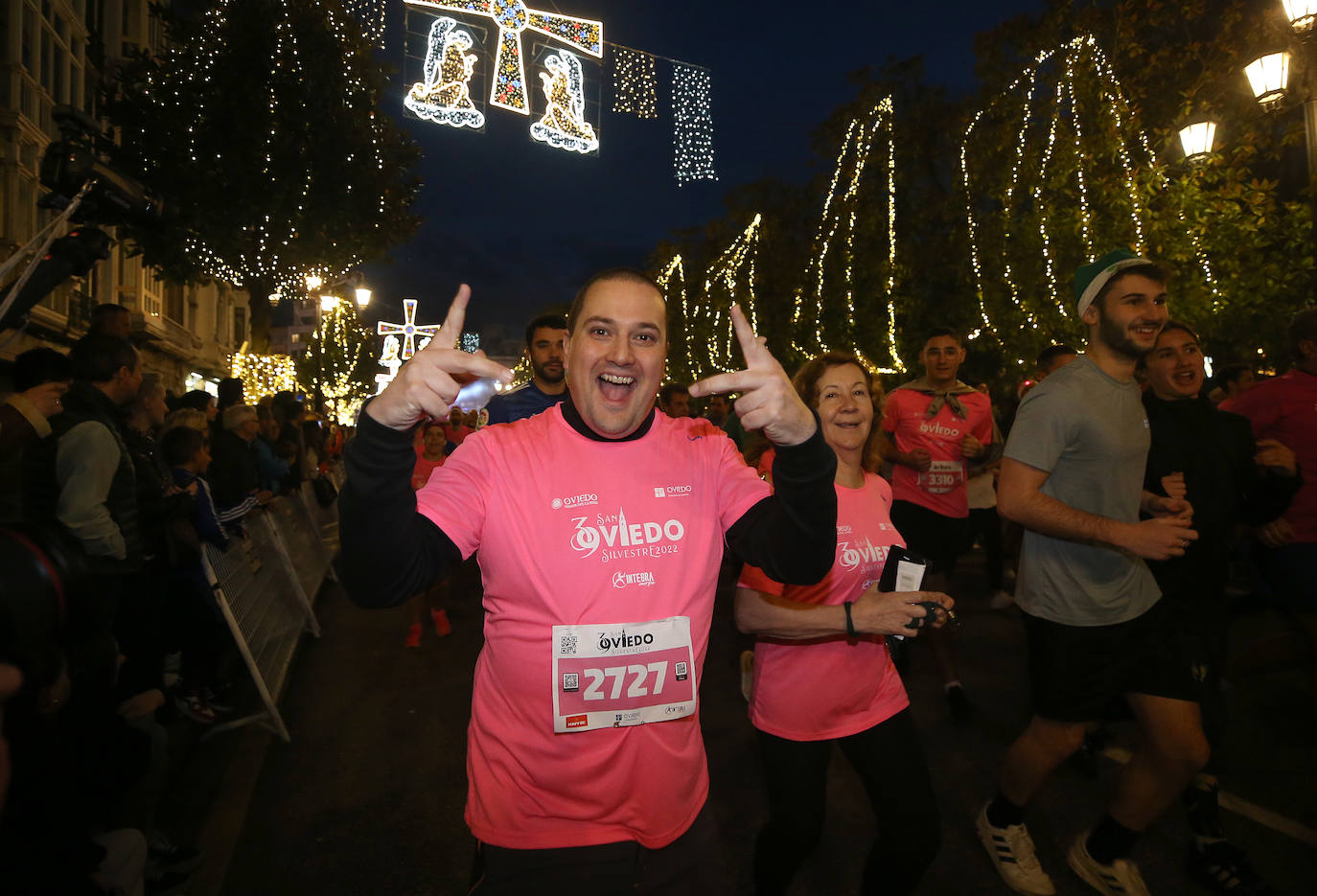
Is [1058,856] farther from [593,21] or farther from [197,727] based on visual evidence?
[593,21]

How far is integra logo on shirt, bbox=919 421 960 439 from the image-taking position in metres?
5.74

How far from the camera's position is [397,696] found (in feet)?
19.7

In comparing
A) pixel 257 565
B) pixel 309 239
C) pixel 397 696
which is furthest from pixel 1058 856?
pixel 309 239

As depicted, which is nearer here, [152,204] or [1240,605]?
[152,204]

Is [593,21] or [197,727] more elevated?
[593,21]

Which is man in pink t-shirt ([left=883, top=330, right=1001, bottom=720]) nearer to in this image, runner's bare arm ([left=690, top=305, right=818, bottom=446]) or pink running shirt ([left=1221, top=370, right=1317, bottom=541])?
pink running shirt ([left=1221, top=370, right=1317, bottom=541])

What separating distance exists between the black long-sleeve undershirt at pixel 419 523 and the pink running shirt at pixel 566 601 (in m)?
0.11

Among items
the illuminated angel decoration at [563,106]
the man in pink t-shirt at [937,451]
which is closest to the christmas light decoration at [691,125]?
the illuminated angel decoration at [563,106]

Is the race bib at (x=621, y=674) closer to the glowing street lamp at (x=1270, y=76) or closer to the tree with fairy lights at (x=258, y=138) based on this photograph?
the glowing street lamp at (x=1270, y=76)

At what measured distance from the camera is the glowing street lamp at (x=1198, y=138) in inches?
408

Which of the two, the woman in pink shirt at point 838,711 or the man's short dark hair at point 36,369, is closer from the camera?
the woman in pink shirt at point 838,711

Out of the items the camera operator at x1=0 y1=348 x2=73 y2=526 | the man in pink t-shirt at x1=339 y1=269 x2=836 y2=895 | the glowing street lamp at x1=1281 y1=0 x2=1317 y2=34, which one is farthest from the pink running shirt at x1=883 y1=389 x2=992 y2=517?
the camera operator at x1=0 y1=348 x2=73 y2=526

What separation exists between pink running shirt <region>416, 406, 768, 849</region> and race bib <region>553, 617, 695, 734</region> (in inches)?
1.2

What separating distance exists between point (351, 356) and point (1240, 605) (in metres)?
46.3
